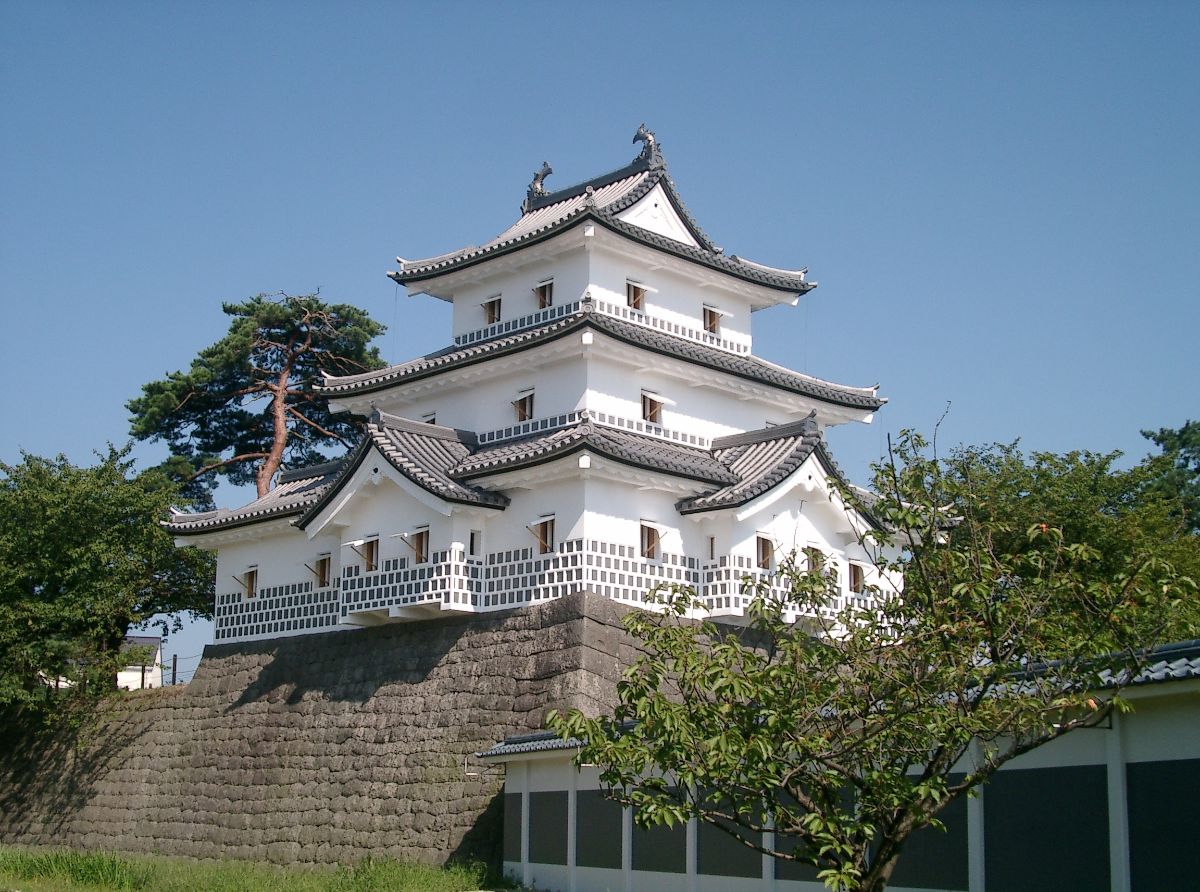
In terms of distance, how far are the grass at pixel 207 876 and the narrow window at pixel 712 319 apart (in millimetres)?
13473

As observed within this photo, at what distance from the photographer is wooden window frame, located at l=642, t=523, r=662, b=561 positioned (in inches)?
1000

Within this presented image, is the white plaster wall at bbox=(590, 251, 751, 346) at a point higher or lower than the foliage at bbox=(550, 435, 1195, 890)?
higher

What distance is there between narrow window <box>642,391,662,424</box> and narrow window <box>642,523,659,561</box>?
3013 mm

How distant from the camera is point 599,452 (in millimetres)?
23953

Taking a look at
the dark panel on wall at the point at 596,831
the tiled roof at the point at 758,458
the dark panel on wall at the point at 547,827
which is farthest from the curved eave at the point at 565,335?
the dark panel on wall at the point at 596,831

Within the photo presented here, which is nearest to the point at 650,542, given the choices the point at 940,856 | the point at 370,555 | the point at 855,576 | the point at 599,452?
the point at 599,452

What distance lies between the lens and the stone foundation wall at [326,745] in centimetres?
2358

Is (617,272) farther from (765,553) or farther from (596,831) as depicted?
(596,831)

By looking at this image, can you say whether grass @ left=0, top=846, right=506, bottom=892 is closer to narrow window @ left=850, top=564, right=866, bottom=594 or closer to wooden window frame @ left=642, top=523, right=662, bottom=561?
wooden window frame @ left=642, top=523, right=662, bottom=561

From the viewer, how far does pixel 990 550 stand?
10.4m

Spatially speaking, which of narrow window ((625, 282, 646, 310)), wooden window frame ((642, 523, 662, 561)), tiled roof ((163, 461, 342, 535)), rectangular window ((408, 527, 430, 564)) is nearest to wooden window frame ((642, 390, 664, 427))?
narrow window ((625, 282, 646, 310))

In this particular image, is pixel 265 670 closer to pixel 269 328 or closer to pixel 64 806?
pixel 64 806

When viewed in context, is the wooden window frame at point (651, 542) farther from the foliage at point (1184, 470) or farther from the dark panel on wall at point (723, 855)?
the foliage at point (1184, 470)

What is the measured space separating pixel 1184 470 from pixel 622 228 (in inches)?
1126
